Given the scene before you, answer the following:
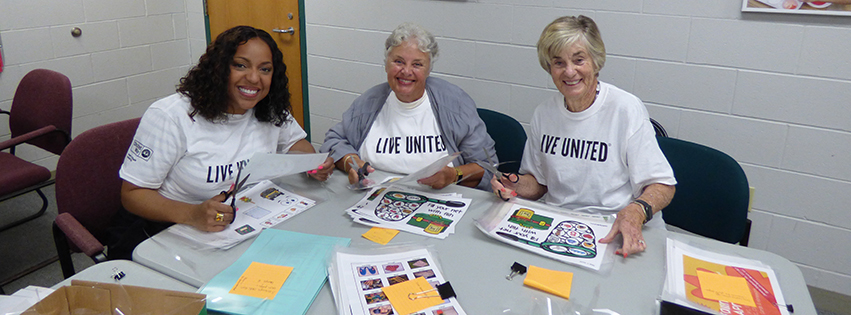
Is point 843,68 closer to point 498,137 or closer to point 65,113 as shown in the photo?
point 498,137

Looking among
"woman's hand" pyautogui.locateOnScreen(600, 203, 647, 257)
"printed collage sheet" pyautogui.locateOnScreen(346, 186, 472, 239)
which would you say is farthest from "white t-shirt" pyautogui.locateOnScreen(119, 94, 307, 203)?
"woman's hand" pyautogui.locateOnScreen(600, 203, 647, 257)

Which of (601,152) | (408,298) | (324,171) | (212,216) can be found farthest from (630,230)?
(212,216)

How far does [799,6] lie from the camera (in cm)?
209

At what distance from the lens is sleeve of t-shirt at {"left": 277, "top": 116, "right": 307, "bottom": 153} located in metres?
1.97

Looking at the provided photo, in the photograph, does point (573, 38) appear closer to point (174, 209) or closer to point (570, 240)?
point (570, 240)

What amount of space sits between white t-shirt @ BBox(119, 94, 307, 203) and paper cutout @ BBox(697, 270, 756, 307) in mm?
1362

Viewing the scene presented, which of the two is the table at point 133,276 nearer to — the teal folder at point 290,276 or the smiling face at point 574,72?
the teal folder at point 290,276

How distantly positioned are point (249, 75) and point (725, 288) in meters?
1.44

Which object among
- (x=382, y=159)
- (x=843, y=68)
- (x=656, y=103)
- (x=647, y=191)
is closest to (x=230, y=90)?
(x=382, y=159)

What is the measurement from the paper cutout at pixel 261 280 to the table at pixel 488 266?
94mm

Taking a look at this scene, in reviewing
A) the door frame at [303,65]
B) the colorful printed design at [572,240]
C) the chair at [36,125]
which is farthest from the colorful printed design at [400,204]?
the door frame at [303,65]

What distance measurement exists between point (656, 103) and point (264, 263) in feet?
6.39

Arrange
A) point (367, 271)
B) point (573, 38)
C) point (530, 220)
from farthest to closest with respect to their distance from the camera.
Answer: point (573, 38) → point (530, 220) → point (367, 271)

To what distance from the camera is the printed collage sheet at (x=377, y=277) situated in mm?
1131
